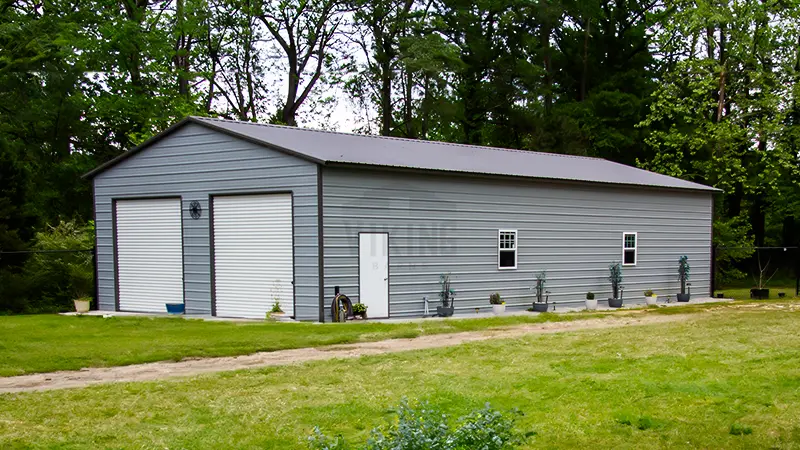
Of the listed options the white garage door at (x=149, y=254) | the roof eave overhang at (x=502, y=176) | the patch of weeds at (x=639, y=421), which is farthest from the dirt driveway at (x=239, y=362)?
the white garage door at (x=149, y=254)

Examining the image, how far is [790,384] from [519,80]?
30966 millimetres

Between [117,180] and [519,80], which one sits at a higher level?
[519,80]

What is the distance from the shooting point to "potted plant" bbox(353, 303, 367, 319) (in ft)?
51.7

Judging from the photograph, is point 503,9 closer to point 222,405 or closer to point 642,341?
point 642,341

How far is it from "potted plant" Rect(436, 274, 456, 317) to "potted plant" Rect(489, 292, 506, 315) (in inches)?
51.1

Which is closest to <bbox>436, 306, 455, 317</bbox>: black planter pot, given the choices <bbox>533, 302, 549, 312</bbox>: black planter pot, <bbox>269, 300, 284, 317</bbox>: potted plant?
<bbox>533, 302, 549, 312</bbox>: black planter pot

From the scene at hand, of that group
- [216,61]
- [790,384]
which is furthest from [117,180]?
[216,61]

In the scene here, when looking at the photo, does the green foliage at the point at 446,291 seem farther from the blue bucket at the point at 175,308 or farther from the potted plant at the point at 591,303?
the blue bucket at the point at 175,308

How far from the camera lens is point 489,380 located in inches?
347

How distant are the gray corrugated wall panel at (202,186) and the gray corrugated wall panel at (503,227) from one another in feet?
1.61

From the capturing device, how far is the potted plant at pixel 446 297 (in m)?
17.3

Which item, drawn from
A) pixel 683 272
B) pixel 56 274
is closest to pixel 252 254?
pixel 56 274

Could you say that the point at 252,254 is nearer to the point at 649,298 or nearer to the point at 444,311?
the point at 444,311

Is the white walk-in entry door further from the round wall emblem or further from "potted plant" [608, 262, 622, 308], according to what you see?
"potted plant" [608, 262, 622, 308]
